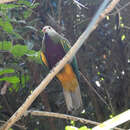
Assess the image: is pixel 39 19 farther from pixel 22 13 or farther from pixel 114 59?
pixel 114 59

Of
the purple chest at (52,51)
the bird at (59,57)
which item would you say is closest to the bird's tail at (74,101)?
the bird at (59,57)

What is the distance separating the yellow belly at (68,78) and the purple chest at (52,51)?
17 centimetres

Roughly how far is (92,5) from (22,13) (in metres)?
1.02

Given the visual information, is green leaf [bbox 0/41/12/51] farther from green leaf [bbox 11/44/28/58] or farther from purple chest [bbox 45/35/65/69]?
purple chest [bbox 45/35/65/69]

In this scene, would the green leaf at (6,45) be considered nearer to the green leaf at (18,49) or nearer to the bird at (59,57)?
the green leaf at (18,49)

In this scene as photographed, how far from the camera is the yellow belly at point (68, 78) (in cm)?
306

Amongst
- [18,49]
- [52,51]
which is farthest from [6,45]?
[52,51]

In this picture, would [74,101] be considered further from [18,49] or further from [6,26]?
[6,26]

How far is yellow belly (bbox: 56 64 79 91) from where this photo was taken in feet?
10.0

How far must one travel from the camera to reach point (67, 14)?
12.8 ft

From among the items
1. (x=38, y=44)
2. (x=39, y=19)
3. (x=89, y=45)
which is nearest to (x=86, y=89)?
(x=89, y=45)

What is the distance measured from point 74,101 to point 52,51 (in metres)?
0.63

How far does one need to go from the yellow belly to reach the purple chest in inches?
6.6

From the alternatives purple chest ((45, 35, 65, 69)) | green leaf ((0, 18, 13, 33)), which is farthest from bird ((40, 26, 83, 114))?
green leaf ((0, 18, 13, 33))
